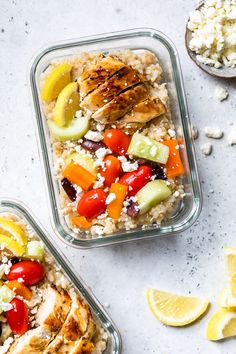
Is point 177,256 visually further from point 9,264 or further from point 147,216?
point 9,264

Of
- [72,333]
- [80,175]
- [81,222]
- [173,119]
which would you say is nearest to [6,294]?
[72,333]

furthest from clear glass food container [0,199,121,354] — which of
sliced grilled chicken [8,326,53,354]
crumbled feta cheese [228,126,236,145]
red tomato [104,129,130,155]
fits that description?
crumbled feta cheese [228,126,236,145]

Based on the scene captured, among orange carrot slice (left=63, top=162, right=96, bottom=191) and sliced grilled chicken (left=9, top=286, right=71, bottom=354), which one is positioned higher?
orange carrot slice (left=63, top=162, right=96, bottom=191)

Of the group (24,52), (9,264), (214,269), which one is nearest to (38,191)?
(9,264)

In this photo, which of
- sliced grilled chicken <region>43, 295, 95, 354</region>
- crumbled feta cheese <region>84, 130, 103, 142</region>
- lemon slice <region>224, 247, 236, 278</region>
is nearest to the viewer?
sliced grilled chicken <region>43, 295, 95, 354</region>

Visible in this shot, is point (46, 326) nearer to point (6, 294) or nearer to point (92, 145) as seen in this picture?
point (6, 294)

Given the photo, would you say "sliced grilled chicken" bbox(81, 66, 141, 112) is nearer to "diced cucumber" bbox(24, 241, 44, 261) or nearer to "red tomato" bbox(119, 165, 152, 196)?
"red tomato" bbox(119, 165, 152, 196)

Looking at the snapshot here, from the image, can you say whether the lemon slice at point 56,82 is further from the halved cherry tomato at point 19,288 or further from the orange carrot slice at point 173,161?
the halved cherry tomato at point 19,288
